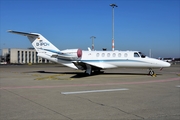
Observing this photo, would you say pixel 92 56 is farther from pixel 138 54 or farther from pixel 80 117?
pixel 80 117

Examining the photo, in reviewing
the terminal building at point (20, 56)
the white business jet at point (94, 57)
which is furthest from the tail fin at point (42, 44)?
the terminal building at point (20, 56)

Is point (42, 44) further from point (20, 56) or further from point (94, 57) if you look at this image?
point (20, 56)

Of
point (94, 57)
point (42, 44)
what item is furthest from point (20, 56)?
point (94, 57)

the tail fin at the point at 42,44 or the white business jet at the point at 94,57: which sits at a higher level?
the tail fin at the point at 42,44

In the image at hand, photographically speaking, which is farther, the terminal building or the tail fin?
the terminal building

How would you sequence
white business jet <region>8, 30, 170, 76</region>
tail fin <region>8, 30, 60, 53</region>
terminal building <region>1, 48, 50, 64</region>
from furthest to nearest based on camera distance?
terminal building <region>1, 48, 50, 64</region>, tail fin <region>8, 30, 60, 53</region>, white business jet <region>8, 30, 170, 76</region>

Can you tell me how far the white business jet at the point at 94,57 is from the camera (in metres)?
21.6

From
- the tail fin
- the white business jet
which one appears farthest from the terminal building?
the white business jet

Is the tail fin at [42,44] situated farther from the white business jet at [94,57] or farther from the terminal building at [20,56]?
the terminal building at [20,56]

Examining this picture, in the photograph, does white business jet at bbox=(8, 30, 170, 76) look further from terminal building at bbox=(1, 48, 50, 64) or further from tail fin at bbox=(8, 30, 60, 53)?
terminal building at bbox=(1, 48, 50, 64)

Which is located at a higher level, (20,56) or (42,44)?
(20,56)

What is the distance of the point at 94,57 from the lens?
76.4 ft

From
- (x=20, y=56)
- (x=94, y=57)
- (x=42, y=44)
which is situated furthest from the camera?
(x=20, y=56)

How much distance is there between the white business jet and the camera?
21.6 metres
